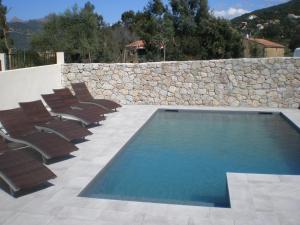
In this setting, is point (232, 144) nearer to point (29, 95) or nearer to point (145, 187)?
point (145, 187)

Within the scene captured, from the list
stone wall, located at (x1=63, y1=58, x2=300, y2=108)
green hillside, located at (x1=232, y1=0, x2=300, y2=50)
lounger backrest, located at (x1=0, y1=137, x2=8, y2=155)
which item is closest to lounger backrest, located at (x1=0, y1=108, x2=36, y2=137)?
lounger backrest, located at (x1=0, y1=137, x2=8, y2=155)

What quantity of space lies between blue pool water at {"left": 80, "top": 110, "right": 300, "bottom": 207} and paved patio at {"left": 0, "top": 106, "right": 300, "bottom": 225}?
1.19 ft

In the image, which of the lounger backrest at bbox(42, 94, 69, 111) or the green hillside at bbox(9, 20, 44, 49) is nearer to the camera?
the lounger backrest at bbox(42, 94, 69, 111)

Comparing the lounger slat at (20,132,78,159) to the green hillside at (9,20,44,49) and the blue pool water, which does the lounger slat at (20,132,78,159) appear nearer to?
the blue pool water

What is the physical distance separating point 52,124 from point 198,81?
688cm

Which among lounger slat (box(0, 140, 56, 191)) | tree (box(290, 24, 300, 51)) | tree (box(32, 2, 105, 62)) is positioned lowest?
lounger slat (box(0, 140, 56, 191))

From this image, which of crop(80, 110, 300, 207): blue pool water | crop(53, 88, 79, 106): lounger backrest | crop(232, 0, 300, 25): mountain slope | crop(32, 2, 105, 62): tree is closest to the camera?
crop(80, 110, 300, 207): blue pool water

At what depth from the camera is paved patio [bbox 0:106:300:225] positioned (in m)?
4.82

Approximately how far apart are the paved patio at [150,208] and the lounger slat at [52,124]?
1540mm

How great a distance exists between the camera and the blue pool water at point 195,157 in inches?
250

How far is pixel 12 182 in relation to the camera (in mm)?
5520

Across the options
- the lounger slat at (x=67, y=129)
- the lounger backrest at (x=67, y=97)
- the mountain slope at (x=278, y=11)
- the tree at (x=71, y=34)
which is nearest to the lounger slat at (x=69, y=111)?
the lounger backrest at (x=67, y=97)

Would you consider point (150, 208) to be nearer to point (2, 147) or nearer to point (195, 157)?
point (2, 147)

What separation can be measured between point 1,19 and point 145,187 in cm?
1823
